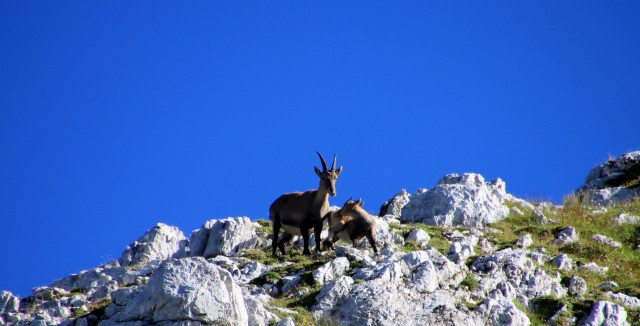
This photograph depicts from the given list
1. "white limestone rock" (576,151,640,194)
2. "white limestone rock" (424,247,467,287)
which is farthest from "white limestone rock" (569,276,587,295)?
"white limestone rock" (576,151,640,194)

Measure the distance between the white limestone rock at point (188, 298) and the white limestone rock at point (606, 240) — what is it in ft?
50.6

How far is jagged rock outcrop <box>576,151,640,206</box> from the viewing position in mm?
32438

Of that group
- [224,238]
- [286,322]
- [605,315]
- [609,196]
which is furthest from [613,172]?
[286,322]

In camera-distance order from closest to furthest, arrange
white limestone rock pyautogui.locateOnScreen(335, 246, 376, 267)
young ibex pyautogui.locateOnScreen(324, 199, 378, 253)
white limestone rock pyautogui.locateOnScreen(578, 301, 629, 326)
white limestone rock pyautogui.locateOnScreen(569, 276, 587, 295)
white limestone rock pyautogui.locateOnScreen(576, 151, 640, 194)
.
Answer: white limestone rock pyautogui.locateOnScreen(578, 301, 629, 326) → white limestone rock pyautogui.locateOnScreen(335, 246, 376, 267) → white limestone rock pyautogui.locateOnScreen(569, 276, 587, 295) → young ibex pyautogui.locateOnScreen(324, 199, 378, 253) → white limestone rock pyautogui.locateOnScreen(576, 151, 640, 194)

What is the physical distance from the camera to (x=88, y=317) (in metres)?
14.9

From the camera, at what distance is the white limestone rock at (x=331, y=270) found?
1805 cm

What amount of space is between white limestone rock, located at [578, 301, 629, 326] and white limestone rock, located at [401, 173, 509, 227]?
10.1 meters

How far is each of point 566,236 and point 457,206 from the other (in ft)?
14.2

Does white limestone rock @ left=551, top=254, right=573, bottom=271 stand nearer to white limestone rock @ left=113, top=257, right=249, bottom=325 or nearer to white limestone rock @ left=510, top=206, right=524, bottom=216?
white limestone rock @ left=510, top=206, right=524, bottom=216

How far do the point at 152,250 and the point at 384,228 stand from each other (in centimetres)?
731

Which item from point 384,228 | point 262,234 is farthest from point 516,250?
point 262,234

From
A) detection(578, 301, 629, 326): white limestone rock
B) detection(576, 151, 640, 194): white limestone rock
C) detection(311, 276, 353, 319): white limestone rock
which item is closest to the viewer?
detection(311, 276, 353, 319): white limestone rock

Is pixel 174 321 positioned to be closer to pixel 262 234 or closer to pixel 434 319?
pixel 434 319

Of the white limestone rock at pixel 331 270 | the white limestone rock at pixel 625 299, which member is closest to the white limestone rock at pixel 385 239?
the white limestone rock at pixel 331 270
